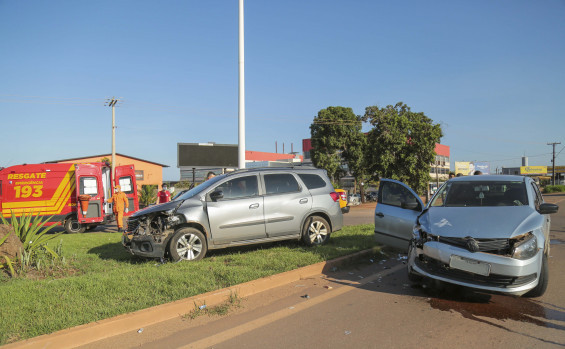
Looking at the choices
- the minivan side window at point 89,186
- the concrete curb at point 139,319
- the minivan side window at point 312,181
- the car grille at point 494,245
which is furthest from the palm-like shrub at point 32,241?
the minivan side window at point 89,186

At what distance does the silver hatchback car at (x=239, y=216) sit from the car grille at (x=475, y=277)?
11.0ft

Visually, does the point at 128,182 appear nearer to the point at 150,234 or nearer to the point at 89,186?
the point at 89,186

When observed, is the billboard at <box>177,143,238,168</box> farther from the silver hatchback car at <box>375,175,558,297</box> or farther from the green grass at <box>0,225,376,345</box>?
the silver hatchback car at <box>375,175,558,297</box>

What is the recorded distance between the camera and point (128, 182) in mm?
17578

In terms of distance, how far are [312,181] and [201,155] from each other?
55.5 feet

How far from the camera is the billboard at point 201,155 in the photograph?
2367cm

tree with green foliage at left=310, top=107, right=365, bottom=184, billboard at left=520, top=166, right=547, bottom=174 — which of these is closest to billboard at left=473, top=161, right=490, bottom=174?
billboard at left=520, top=166, right=547, bottom=174

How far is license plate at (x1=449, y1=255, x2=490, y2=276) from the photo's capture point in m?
4.25

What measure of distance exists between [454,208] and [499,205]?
64 centimetres

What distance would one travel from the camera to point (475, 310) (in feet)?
14.6

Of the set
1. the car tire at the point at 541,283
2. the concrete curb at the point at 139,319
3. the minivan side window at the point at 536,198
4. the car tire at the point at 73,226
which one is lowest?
the car tire at the point at 73,226

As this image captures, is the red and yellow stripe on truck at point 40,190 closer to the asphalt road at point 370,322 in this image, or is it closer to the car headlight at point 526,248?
the asphalt road at point 370,322

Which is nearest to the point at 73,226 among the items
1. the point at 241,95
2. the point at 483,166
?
the point at 241,95

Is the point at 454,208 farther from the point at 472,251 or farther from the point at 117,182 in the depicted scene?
the point at 117,182
